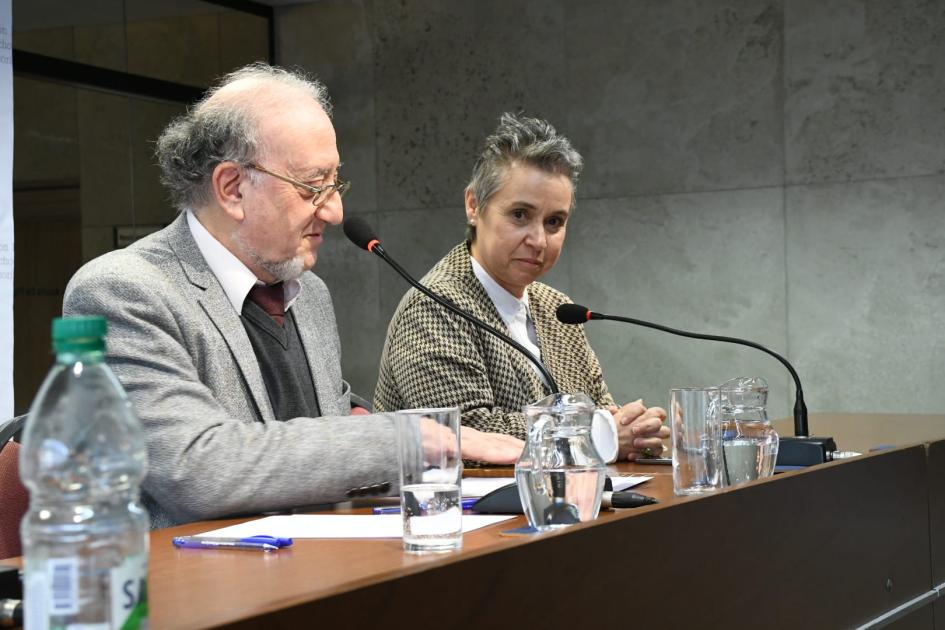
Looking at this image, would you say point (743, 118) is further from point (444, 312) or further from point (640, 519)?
point (640, 519)

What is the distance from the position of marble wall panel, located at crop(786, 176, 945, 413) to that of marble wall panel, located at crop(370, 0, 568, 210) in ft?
4.37

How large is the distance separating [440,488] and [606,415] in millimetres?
346

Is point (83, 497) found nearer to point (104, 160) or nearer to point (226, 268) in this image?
point (226, 268)

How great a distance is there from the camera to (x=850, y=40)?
5.11 m

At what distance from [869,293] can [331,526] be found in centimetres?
416

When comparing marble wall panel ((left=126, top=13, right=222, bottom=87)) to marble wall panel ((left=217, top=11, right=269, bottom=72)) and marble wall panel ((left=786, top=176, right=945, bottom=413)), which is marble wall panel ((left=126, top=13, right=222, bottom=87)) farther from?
marble wall panel ((left=786, top=176, right=945, bottom=413))

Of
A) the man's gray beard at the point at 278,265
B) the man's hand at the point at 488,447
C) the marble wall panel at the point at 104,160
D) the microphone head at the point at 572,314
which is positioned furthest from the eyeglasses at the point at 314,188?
the marble wall panel at the point at 104,160

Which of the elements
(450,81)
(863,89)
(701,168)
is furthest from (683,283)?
(450,81)

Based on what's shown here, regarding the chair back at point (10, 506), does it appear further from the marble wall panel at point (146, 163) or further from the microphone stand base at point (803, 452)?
the marble wall panel at point (146, 163)

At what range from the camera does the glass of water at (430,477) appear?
3.80ft

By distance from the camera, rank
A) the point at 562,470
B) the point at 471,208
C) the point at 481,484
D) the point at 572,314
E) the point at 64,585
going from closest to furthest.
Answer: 1. the point at 64,585
2. the point at 562,470
3. the point at 481,484
4. the point at 572,314
5. the point at 471,208

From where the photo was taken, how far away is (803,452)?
191 centimetres

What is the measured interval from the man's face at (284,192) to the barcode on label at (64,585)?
136 cm

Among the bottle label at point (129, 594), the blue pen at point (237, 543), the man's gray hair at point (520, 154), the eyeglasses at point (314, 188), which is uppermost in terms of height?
the man's gray hair at point (520, 154)
